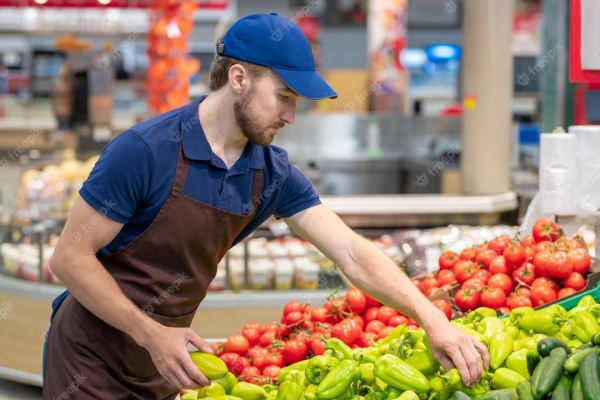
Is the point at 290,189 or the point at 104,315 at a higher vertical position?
the point at 290,189

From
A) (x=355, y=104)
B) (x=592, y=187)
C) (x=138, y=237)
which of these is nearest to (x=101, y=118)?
(x=355, y=104)

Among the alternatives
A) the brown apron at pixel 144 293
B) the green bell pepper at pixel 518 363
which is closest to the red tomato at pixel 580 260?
the green bell pepper at pixel 518 363

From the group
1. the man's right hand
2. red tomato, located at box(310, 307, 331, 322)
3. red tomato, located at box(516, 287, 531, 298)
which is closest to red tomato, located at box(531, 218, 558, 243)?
red tomato, located at box(516, 287, 531, 298)

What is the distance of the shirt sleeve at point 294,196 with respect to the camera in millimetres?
2588

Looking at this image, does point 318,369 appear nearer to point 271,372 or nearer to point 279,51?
point 271,372

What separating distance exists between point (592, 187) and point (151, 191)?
2.32 meters

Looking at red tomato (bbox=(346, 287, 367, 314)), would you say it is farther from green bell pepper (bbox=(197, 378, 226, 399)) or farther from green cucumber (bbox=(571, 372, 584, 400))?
green cucumber (bbox=(571, 372, 584, 400))

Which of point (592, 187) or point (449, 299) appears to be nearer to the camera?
point (449, 299)

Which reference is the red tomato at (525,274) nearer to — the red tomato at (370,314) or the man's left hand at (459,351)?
the red tomato at (370,314)

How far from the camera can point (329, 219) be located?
2600 mm

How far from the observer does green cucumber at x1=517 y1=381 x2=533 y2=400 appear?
203cm

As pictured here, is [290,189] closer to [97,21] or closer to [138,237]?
[138,237]

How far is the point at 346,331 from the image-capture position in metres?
3.07

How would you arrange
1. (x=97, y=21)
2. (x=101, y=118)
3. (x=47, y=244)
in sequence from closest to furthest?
(x=47, y=244) → (x=101, y=118) → (x=97, y=21)
